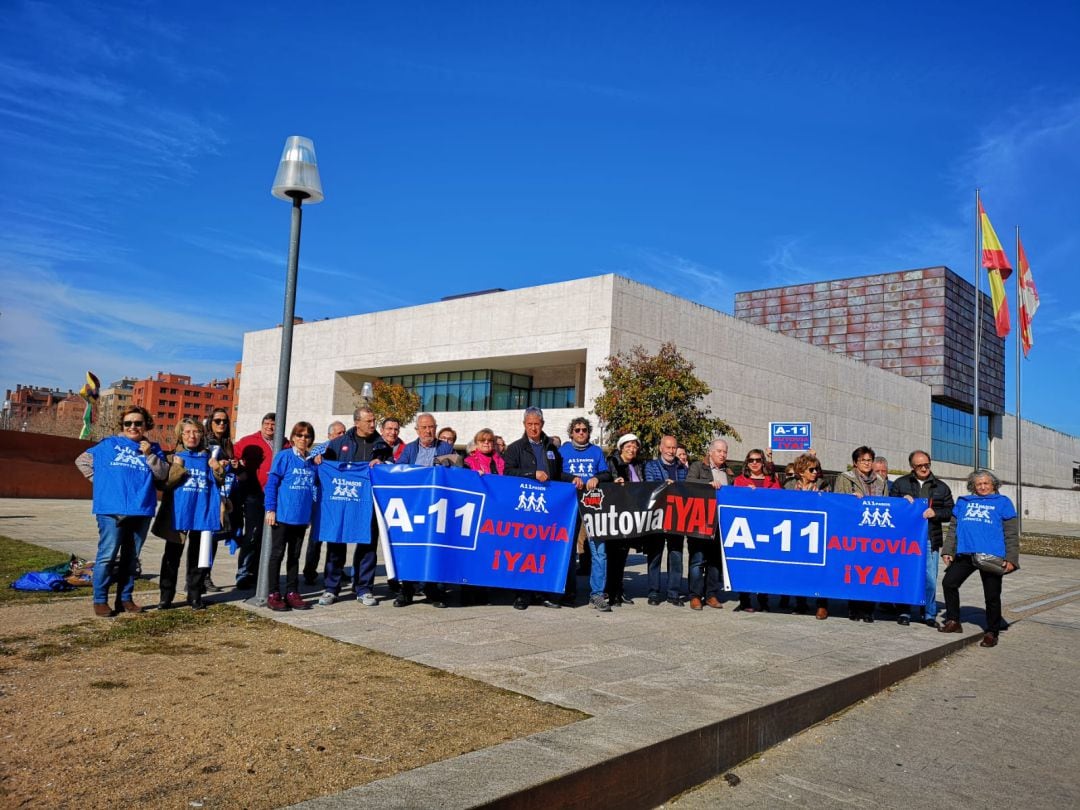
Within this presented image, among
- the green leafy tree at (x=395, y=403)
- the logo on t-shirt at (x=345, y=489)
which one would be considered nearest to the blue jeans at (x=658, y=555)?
the logo on t-shirt at (x=345, y=489)

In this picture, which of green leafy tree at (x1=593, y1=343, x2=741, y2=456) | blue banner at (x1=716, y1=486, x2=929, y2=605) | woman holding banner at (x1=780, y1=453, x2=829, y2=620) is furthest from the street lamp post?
green leafy tree at (x1=593, y1=343, x2=741, y2=456)

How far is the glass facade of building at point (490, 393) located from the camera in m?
39.6

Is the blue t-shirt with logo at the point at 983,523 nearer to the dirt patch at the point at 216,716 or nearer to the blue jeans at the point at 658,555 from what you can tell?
the blue jeans at the point at 658,555

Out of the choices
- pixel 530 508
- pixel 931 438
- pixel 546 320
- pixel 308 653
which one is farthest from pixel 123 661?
pixel 931 438

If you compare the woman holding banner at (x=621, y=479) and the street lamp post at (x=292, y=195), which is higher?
the street lamp post at (x=292, y=195)

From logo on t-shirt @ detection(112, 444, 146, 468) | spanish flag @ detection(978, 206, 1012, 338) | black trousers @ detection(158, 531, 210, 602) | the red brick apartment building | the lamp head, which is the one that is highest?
the red brick apartment building

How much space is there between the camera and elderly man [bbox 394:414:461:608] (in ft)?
27.7

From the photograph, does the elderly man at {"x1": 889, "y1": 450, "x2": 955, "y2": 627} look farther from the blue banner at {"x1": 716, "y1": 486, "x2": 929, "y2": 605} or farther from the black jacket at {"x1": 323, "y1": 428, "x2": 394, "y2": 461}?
the black jacket at {"x1": 323, "y1": 428, "x2": 394, "y2": 461}

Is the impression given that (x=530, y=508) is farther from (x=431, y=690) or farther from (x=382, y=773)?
(x=382, y=773)

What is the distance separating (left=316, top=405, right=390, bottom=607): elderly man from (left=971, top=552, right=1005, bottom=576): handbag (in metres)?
6.08

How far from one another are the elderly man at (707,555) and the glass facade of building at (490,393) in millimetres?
28611

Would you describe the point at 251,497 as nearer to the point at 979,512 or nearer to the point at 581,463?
the point at 581,463

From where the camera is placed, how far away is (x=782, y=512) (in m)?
9.10

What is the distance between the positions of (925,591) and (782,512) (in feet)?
5.62
